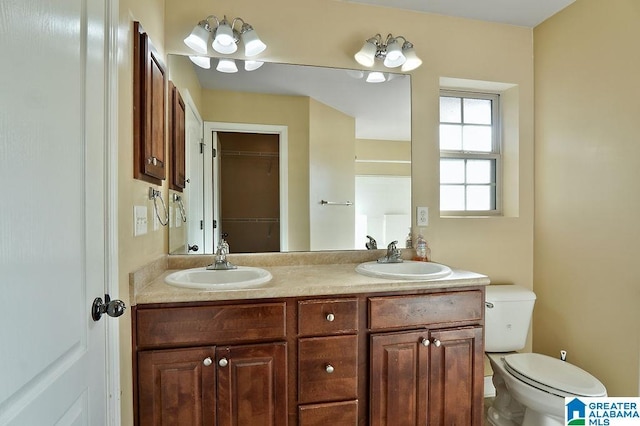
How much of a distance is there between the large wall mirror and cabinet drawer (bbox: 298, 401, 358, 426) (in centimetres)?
83

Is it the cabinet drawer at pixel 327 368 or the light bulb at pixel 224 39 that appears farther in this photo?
the light bulb at pixel 224 39

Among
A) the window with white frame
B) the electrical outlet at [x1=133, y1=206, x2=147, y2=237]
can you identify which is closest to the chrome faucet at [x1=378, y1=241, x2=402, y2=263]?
the window with white frame

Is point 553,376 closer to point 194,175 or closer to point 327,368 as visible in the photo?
point 327,368

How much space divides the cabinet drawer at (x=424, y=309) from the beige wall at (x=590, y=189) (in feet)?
2.60

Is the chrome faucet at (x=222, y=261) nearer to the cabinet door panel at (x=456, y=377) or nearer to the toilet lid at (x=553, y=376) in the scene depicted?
the cabinet door panel at (x=456, y=377)

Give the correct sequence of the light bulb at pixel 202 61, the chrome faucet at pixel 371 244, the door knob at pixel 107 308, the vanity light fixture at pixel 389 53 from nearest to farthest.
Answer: the door knob at pixel 107 308 < the light bulb at pixel 202 61 < the vanity light fixture at pixel 389 53 < the chrome faucet at pixel 371 244

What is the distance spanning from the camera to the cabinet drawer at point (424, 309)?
143cm

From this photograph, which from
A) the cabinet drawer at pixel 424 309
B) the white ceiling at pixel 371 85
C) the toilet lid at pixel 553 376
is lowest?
the toilet lid at pixel 553 376

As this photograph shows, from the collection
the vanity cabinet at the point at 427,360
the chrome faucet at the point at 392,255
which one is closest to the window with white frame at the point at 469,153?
the chrome faucet at the point at 392,255

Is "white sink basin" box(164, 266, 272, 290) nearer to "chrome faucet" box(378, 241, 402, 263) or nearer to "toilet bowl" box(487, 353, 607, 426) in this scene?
"chrome faucet" box(378, 241, 402, 263)

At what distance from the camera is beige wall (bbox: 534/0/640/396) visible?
165cm

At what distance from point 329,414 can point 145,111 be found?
4.72 ft

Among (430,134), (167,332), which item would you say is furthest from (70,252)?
(430,134)

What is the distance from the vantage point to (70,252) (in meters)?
0.76
